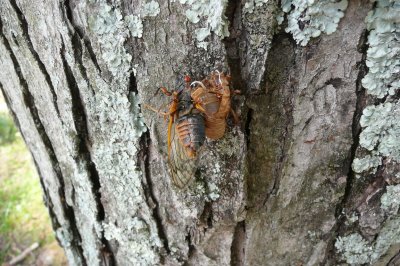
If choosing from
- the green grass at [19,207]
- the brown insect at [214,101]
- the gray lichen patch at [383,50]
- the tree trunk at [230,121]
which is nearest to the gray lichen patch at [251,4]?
the tree trunk at [230,121]

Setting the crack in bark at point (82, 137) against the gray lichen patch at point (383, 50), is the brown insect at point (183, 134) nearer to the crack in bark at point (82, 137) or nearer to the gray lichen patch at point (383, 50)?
the crack in bark at point (82, 137)

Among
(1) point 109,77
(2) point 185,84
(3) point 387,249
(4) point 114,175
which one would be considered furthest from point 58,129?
(3) point 387,249

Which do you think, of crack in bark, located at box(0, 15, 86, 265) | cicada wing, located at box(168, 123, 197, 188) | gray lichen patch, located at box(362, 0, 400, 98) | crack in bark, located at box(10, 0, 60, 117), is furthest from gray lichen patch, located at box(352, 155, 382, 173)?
crack in bark, located at box(0, 15, 86, 265)

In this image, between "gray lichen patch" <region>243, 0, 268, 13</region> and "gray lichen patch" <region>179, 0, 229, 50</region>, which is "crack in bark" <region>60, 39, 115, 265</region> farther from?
"gray lichen patch" <region>243, 0, 268, 13</region>

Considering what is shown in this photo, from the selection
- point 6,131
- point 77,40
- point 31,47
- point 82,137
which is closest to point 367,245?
point 82,137

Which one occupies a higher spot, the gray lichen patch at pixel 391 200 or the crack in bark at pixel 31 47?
the crack in bark at pixel 31 47
